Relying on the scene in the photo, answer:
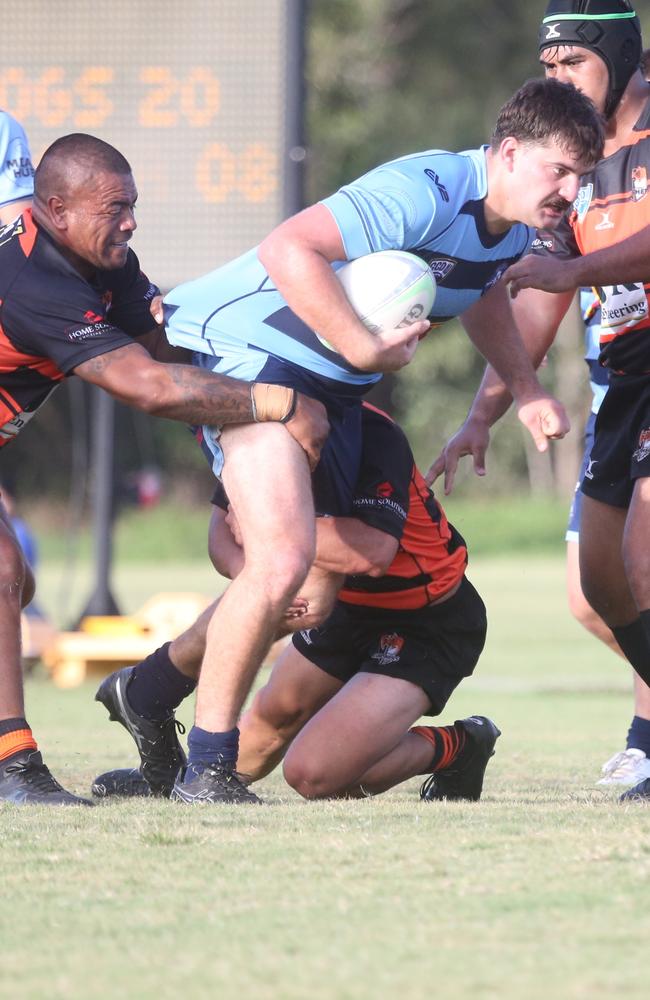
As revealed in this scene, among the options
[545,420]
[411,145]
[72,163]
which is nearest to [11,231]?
[72,163]

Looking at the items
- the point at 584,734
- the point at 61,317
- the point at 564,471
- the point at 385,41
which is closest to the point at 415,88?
the point at 385,41

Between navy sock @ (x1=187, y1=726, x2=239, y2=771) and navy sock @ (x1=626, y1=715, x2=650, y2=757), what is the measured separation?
A: 1.83 meters

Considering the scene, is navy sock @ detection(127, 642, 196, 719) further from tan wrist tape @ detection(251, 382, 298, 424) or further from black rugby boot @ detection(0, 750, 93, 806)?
tan wrist tape @ detection(251, 382, 298, 424)

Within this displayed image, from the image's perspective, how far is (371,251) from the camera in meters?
4.14

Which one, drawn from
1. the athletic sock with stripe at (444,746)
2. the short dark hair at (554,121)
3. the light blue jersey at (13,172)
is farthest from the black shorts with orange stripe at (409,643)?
the light blue jersey at (13,172)

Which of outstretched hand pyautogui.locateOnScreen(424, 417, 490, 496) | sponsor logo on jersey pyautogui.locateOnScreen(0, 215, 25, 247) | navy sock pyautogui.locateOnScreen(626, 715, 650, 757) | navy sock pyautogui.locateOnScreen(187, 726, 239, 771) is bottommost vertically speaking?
navy sock pyautogui.locateOnScreen(626, 715, 650, 757)

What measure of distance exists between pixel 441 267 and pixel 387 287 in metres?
0.29

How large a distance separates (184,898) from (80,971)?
0.49 meters

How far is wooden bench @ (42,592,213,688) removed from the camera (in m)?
9.92

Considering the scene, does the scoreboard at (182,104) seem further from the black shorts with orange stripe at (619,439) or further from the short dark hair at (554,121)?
the short dark hair at (554,121)

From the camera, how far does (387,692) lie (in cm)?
483

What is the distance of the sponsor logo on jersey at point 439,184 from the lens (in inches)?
164

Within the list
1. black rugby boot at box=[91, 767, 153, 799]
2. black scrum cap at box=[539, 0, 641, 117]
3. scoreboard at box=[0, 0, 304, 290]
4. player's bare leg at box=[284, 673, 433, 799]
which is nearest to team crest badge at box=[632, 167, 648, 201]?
black scrum cap at box=[539, 0, 641, 117]

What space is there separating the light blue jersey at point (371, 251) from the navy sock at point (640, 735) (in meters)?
1.72
